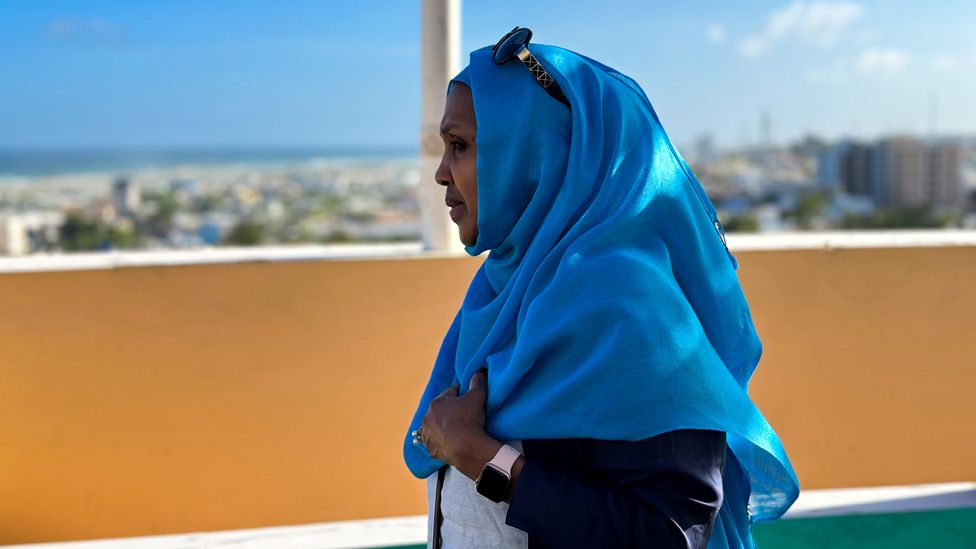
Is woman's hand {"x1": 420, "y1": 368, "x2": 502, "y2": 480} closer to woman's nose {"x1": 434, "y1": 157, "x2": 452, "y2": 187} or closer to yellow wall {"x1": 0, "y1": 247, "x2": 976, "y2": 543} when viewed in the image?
woman's nose {"x1": 434, "y1": 157, "x2": 452, "y2": 187}

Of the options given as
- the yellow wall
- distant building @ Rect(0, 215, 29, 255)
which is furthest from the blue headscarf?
distant building @ Rect(0, 215, 29, 255)

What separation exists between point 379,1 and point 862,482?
57.6m

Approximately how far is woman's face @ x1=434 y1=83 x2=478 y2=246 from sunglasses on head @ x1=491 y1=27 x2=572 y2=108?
0.07 meters

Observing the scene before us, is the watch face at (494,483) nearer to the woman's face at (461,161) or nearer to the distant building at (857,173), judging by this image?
the woman's face at (461,161)

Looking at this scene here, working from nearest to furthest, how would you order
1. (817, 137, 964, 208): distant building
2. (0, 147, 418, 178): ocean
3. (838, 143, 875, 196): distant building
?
1. (817, 137, 964, 208): distant building
2. (838, 143, 875, 196): distant building
3. (0, 147, 418, 178): ocean

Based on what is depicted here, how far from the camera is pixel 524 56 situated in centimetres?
117

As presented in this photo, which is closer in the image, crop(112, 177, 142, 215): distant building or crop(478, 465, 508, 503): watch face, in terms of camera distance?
crop(478, 465, 508, 503): watch face

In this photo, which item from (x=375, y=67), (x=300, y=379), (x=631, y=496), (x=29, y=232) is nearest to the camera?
(x=631, y=496)

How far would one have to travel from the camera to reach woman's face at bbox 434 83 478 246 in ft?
3.93

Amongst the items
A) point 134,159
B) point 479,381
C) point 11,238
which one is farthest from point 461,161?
point 134,159

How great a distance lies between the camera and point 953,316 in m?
3.12

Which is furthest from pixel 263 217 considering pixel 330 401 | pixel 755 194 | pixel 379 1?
pixel 330 401

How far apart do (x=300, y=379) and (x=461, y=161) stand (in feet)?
6.30

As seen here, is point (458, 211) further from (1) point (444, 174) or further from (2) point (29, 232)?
(2) point (29, 232)
